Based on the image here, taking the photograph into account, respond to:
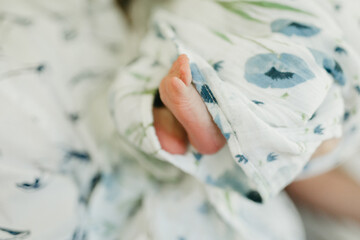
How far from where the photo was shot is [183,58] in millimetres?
353

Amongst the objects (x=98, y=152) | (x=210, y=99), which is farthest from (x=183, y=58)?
(x=98, y=152)

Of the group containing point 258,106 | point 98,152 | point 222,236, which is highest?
point 258,106

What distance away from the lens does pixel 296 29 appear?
40 centimetres

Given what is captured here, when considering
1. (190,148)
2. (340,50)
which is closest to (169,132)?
(190,148)

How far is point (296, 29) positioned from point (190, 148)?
0.73 feet

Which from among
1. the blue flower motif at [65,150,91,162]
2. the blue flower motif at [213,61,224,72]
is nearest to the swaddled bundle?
the blue flower motif at [213,61,224,72]

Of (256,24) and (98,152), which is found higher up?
(256,24)

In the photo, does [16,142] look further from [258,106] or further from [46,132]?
[258,106]

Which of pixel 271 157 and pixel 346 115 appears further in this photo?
pixel 346 115

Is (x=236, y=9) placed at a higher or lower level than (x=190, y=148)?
higher

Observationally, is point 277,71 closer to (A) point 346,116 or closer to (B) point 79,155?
(A) point 346,116

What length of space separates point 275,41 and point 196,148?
0.59ft

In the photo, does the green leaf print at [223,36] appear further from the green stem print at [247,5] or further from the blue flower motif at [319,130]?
the blue flower motif at [319,130]

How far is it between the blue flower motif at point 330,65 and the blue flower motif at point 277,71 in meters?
0.03
